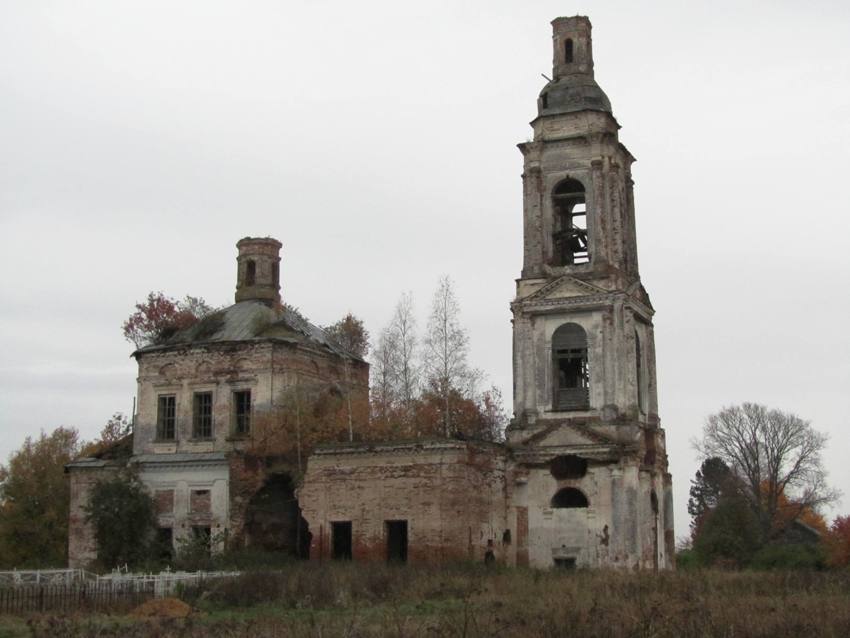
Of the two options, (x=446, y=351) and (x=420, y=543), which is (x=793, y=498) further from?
(x=420, y=543)

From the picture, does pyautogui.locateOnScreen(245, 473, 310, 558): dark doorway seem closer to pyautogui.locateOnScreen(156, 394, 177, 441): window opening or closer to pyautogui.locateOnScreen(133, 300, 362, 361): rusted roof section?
pyautogui.locateOnScreen(156, 394, 177, 441): window opening

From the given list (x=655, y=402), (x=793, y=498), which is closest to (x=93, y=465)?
(x=655, y=402)

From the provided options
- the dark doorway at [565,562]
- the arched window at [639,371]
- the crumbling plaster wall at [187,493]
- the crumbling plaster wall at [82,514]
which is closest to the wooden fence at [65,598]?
the crumbling plaster wall at [187,493]

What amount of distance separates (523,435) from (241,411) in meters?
8.52

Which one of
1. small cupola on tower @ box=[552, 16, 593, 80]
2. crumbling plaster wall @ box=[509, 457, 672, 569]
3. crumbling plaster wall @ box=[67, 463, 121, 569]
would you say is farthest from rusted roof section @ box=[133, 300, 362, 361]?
small cupola on tower @ box=[552, 16, 593, 80]

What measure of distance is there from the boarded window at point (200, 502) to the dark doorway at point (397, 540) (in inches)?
236

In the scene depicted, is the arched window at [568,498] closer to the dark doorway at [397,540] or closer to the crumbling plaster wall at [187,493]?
the dark doorway at [397,540]

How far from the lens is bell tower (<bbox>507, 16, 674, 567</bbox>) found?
28.3 metres

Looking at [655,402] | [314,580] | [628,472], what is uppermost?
[655,402]

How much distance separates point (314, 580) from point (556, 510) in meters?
9.61

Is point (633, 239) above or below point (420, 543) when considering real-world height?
above

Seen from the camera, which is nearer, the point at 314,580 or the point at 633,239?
the point at 314,580

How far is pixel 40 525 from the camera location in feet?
133

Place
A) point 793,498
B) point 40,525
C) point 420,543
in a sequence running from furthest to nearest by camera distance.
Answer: point 793,498, point 40,525, point 420,543
